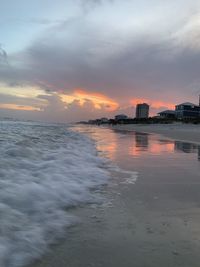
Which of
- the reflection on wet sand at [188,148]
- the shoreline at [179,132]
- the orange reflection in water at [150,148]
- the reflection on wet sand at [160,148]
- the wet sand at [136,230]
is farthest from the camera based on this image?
the shoreline at [179,132]

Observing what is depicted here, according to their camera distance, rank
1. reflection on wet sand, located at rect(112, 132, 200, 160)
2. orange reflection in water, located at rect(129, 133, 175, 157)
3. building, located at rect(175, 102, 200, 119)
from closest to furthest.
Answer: orange reflection in water, located at rect(129, 133, 175, 157), reflection on wet sand, located at rect(112, 132, 200, 160), building, located at rect(175, 102, 200, 119)

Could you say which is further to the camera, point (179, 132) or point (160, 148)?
point (179, 132)

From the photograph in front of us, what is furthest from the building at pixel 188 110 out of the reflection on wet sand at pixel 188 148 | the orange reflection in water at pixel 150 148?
the reflection on wet sand at pixel 188 148

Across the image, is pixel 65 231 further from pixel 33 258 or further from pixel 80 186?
pixel 80 186

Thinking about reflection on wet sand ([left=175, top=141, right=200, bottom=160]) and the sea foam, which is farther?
reflection on wet sand ([left=175, top=141, right=200, bottom=160])

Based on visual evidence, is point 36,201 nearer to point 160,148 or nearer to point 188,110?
point 160,148

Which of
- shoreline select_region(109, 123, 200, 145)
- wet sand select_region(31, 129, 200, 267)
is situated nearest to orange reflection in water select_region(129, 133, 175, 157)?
shoreline select_region(109, 123, 200, 145)

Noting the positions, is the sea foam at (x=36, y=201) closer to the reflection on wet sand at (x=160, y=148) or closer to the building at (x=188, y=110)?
the reflection on wet sand at (x=160, y=148)

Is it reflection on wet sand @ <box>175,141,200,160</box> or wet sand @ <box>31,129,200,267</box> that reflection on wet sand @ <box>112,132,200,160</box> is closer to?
reflection on wet sand @ <box>175,141,200,160</box>

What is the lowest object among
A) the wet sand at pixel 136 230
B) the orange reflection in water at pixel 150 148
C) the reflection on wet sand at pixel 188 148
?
the wet sand at pixel 136 230

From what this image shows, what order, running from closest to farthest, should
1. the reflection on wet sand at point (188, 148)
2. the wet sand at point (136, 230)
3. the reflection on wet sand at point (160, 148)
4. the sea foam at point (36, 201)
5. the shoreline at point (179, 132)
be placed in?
the wet sand at point (136, 230)
the sea foam at point (36, 201)
the reflection on wet sand at point (160, 148)
the reflection on wet sand at point (188, 148)
the shoreline at point (179, 132)

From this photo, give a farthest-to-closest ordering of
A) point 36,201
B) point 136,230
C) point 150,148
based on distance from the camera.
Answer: point 150,148, point 36,201, point 136,230

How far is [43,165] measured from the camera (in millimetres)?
8352

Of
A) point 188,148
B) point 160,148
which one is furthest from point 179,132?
point 160,148
